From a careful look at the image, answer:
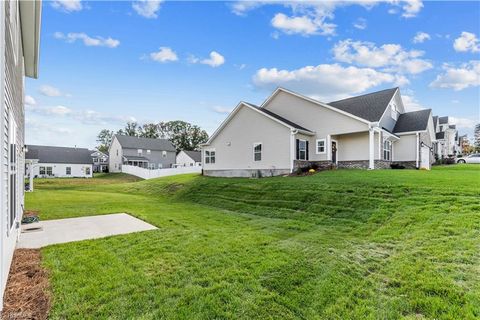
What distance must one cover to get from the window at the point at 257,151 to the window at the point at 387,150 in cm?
874

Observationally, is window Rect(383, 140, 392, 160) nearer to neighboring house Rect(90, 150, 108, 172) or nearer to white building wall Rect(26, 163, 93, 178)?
white building wall Rect(26, 163, 93, 178)

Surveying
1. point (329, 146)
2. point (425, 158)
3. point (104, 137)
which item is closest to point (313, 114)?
point (329, 146)

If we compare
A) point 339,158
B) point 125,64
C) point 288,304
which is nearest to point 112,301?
point 288,304

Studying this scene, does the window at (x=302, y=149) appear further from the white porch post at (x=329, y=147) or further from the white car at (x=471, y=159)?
the white car at (x=471, y=159)

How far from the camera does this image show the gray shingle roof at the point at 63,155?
4275 centimetres

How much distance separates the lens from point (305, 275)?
13.3 ft

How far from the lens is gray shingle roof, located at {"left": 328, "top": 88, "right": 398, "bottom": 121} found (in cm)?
1872

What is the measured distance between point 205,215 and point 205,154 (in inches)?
566

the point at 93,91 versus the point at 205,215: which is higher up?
the point at 93,91

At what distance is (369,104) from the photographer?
20.1 meters

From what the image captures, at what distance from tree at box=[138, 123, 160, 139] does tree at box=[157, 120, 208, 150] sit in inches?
63.1

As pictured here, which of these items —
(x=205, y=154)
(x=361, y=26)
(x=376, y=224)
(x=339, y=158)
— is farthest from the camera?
(x=205, y=154)

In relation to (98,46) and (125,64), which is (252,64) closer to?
(125,64)

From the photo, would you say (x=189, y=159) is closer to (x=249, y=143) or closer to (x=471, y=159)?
(x=249, y=143)
